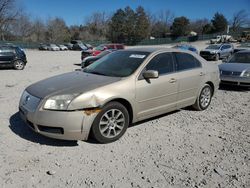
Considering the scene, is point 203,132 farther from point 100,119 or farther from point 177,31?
point 177,31

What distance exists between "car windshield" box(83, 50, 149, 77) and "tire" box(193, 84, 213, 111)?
75.0 inches

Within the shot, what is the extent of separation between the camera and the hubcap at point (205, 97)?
591 cm

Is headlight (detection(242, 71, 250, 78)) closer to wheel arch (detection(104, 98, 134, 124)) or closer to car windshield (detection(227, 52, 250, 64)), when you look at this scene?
car windshield (detection(227, 52, 250, 64))

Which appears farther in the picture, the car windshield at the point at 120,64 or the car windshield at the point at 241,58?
the car windshield at the point at 241,58

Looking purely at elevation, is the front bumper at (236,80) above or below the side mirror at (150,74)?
below

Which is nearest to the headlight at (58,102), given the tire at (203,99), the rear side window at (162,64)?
the rear side window at (162,64)

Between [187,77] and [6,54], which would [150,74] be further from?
[6,54]

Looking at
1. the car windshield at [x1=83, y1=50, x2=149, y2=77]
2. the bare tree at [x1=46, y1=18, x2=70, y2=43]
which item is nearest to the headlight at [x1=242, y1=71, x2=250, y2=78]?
the car windshield at [x1=83, y1=50, x2=149, y2=77]

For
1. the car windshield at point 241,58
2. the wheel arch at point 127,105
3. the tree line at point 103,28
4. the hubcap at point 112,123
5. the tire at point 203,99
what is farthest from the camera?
the tree line at point 103,28

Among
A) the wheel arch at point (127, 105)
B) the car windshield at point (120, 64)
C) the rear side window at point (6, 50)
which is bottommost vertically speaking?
the wheel arch at point (127, 105)

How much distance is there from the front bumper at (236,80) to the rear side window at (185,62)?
344 cm

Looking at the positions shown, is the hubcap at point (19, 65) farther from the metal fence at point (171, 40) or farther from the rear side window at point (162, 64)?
the metal fence at point (171, 40)

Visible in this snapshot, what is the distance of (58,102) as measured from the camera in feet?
12.1

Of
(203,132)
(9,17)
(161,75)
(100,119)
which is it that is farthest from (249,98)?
(9,17)
